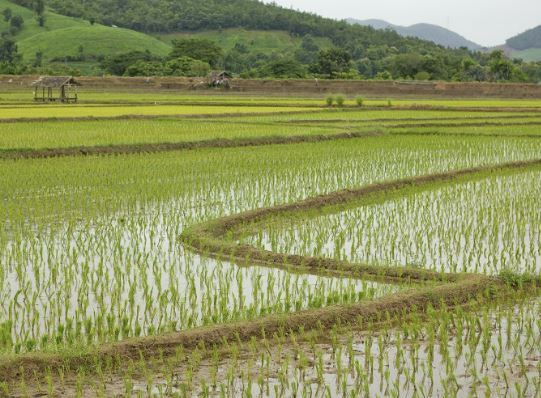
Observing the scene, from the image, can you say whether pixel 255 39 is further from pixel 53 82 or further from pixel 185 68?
pixel 53 82

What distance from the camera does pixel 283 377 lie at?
12.3ft

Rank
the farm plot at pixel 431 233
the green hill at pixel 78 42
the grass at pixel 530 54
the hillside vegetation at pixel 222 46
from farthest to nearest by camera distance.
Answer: the grass at pixel 530 54 → the green hill at pixel 78 42 → the hillside vegetation at pixel 222 46 → the farm plot at pixel 431 233

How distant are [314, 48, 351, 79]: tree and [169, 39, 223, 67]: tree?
29.7 ft

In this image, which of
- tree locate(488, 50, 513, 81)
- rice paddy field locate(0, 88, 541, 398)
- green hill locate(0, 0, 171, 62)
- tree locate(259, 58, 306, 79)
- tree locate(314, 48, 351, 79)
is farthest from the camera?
green hill locate(0, 0, 171, 62)

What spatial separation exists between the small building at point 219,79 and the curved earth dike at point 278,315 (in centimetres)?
2952

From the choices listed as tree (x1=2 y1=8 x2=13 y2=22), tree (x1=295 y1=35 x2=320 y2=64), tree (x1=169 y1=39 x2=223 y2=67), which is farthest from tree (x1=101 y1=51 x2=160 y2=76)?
tree (x1=2 y1=8 x2=13 y2=22)

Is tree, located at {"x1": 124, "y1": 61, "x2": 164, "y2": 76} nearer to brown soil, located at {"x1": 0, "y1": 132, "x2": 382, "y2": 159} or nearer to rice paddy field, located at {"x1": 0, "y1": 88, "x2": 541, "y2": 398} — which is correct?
brown soil, located at {"x1": 0, "y1": 132, "x2": 382, "y2": 159}

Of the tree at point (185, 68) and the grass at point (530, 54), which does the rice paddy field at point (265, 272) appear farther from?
the grass at point (530, 54)

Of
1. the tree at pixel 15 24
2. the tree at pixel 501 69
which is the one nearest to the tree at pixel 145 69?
the tree at pixel 501 69

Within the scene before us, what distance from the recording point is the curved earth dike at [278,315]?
3.92 m

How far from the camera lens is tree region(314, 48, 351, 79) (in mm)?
46500

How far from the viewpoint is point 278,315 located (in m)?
4.64

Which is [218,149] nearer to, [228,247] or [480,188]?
[480,188]

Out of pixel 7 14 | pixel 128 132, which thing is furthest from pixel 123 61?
pixel 7 14
